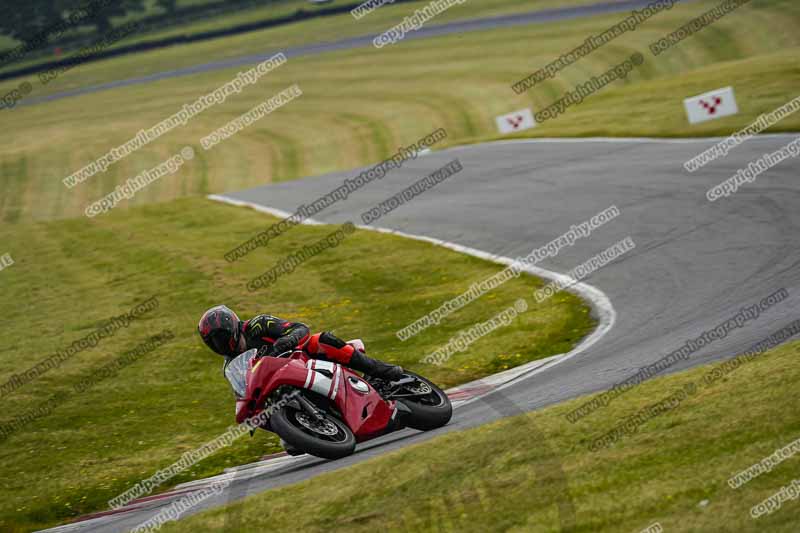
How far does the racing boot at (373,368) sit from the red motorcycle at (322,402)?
0.25 feet

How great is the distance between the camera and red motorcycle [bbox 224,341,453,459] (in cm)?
818

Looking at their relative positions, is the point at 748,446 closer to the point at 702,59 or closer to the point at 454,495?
the point at 454,495

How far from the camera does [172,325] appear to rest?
17.2 meters

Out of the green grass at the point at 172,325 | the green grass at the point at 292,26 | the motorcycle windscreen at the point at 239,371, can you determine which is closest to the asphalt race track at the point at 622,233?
the motorcycle windscreen at the point at 239,371

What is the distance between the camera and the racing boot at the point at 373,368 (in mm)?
8977

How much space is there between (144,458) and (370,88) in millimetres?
44150

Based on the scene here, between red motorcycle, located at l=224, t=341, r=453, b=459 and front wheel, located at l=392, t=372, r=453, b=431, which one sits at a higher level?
red motorcycle, located at l=224, t=341, r=453, b=459

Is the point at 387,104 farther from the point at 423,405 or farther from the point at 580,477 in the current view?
the point at 580,477

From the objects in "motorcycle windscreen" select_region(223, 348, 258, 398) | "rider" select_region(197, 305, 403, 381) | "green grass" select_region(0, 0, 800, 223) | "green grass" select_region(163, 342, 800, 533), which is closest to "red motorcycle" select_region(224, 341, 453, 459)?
"motorcycle windscreen" select_region(223, 348, 258, 398)

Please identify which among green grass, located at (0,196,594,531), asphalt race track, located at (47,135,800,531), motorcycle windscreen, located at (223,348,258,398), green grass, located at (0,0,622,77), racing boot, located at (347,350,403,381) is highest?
green grass, located at (0,0,622,77)

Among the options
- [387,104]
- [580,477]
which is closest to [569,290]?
[580,477]

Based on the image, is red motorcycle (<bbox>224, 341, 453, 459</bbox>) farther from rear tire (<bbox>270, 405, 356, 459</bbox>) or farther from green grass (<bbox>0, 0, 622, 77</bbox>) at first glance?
green grass (<bbox>0, 0, 622, 77</bbox>)

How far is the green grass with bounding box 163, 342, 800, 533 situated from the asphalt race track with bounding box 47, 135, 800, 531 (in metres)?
0.82

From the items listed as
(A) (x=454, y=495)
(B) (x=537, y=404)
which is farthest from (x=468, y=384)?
(A) (x=454, y=495)
